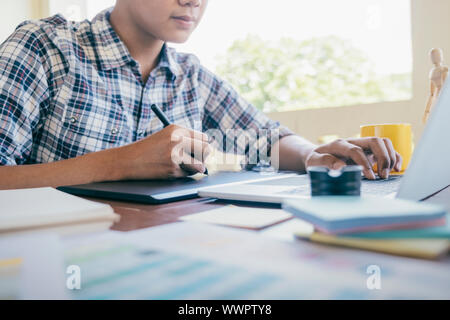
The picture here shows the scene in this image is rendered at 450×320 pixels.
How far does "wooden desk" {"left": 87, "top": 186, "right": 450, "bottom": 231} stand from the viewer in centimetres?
36

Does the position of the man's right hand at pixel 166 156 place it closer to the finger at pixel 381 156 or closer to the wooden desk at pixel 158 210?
the wooden desk at pixel 158 210

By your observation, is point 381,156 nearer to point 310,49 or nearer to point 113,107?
point 113,107

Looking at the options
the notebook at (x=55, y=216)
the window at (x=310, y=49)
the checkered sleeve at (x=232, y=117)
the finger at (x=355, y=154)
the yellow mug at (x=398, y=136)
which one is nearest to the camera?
the notebook at (x=55, y=216)

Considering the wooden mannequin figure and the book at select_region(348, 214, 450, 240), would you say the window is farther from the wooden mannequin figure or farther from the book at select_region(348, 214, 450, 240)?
the book at select_region(348, 214, 450, 240)

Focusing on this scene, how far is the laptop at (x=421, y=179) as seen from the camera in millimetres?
359

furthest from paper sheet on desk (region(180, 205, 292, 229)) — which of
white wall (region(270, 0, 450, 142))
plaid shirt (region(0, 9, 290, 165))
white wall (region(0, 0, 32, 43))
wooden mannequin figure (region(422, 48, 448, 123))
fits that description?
white wall (region(0, 0, 32, 43))

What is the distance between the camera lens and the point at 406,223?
25cm

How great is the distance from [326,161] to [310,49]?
3.89 ft

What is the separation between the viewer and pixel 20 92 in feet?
2.78

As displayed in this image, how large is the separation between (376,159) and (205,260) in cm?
55

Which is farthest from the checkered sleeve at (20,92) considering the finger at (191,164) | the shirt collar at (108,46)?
the finger at (191,164)

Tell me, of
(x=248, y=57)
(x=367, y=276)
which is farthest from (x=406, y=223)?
(x=248, y=57)

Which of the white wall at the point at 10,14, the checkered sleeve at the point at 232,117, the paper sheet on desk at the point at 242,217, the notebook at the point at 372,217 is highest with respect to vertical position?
the white wall at the point at 10,14

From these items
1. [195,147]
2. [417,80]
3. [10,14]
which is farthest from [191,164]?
[10,14]
